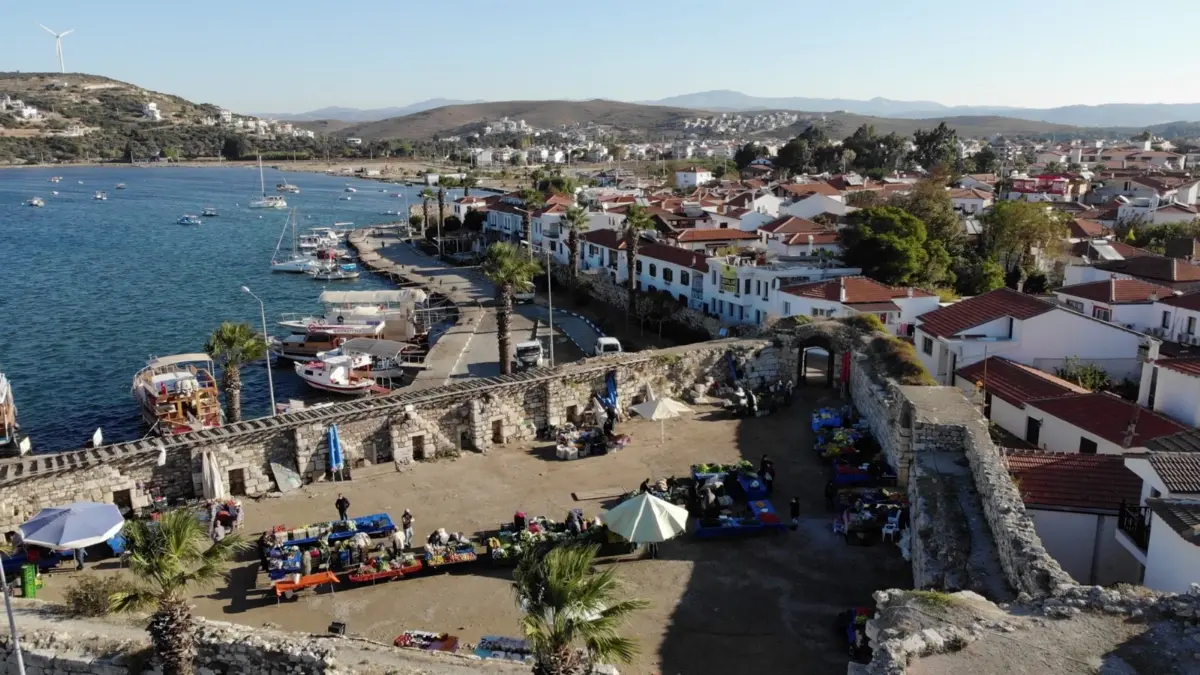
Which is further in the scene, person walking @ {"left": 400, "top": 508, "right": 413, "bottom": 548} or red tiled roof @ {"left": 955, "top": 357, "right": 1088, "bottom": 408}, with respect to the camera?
red tiled roof @ {"left": 955, "top": 357, "right": 1088, "bottom": 408}

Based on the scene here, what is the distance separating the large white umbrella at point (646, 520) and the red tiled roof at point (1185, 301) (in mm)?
26588

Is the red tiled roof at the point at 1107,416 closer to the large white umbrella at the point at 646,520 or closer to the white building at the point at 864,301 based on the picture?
the large white umbrella at the point at 646,520

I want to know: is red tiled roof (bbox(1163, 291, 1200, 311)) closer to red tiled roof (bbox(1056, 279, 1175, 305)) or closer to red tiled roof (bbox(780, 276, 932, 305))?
red tiled roof (bbox(1056, 279, 1175, 305))

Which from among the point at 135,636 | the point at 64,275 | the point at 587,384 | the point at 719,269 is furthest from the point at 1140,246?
the point at 64,275

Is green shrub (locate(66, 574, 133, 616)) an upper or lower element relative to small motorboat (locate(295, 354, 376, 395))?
upper

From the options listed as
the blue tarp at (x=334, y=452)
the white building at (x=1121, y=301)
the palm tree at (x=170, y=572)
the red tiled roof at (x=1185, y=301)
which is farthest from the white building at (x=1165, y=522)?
the white building at (x=1121, y=301)

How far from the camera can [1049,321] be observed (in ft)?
103

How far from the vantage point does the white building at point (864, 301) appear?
131ft

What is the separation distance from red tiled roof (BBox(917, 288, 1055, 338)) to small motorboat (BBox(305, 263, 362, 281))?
52.7 m

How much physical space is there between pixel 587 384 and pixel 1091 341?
18701mm

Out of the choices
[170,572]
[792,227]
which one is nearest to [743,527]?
[170,572]

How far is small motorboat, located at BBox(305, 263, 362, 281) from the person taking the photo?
74.1 metres

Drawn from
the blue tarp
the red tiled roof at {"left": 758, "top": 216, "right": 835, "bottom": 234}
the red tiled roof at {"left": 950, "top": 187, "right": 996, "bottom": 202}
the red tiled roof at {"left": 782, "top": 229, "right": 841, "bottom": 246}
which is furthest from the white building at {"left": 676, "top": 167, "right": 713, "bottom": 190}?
the blue tarp

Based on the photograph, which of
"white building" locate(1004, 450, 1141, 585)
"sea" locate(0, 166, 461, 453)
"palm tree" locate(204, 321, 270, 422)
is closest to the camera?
"white building" locate(1004, 450, 1141, 585)
